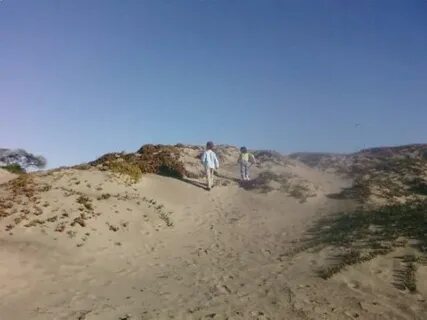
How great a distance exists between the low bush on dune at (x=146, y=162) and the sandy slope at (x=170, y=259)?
897 mm

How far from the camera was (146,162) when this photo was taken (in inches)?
1072

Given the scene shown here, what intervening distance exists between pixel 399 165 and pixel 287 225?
12.1 m

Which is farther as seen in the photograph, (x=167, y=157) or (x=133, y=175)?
(x=167, y=157)

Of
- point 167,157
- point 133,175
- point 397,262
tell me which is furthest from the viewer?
point 167,157

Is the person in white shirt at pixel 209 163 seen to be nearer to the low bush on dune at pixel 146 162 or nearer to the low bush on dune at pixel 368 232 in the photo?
the low bush on dune at pixel 146 162

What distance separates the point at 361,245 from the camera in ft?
50.3

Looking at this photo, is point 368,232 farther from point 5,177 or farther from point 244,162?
point 5,177

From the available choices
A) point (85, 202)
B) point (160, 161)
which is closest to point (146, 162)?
point (160, 161)

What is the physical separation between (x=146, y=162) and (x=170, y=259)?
1125cm

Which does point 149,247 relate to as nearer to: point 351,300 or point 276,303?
point 276,303

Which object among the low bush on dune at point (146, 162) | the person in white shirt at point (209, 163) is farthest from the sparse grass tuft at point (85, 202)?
the person in white shirt at point (209, 163)

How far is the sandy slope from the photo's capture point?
11812mm

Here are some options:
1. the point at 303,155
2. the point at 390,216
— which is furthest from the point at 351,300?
the point at 303,155

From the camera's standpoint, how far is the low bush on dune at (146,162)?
2495 centimetres
